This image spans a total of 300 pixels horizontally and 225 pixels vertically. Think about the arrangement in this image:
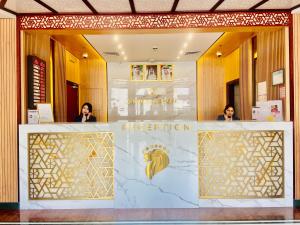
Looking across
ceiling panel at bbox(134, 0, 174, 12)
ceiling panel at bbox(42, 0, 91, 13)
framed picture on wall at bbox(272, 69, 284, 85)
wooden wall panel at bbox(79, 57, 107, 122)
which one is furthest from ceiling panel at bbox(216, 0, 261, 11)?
wooden wall panel at bbox(79, 57, 107, 122)

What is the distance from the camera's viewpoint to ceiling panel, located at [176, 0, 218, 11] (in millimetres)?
4938

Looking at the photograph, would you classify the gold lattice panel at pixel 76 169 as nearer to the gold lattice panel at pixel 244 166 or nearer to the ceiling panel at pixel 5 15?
the gold lattice panel at pixel 244 166

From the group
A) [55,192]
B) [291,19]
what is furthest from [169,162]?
[291,19]

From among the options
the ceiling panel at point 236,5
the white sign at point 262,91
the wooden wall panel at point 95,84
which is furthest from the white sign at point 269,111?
the wooden wall panel at point 95,84

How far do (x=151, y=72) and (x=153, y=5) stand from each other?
6520 mm

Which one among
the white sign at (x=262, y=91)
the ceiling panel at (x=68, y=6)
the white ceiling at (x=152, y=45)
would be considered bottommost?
the white sign at (x=262, y=91)

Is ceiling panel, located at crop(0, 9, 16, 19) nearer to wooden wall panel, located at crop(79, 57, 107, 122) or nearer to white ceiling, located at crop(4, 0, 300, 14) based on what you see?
white ceiling, located at crop(4, 0, 300, 14)

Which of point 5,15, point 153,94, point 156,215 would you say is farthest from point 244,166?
point 153,94

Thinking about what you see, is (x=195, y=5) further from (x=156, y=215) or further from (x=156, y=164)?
(x=156, y=215)

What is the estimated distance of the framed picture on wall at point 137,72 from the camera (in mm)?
11609

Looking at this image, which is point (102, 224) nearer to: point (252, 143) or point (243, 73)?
point (252, 143)

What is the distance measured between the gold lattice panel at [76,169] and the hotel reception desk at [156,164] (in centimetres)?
1

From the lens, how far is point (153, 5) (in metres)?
5.09

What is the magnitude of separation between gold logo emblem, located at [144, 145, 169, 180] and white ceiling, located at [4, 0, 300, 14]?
2091mm
